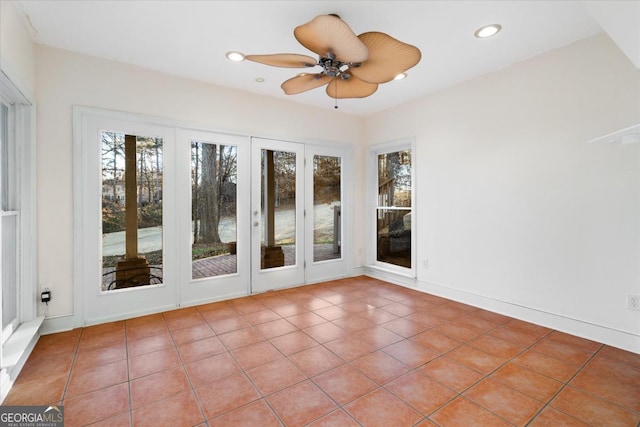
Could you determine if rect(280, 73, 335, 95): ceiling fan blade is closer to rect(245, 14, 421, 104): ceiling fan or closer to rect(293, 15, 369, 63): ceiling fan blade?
rect(245, 14, 421, 104): ceiling fan

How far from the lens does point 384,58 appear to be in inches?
83.5

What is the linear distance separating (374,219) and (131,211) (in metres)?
3.42

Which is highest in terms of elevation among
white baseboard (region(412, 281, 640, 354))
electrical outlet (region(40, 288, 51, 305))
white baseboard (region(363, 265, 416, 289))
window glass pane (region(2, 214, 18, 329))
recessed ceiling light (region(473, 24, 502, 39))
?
recessed ceiling light (region(473, 24, 502, 39))

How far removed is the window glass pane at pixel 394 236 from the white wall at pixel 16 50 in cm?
429

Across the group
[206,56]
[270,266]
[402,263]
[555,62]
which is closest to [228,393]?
[270,266]

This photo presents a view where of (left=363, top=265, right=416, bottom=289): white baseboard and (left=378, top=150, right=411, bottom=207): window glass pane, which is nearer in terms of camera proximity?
(left=363, top=265, right=416, bottom=289): white baseboard

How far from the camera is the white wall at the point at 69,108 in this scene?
2775 millimetres

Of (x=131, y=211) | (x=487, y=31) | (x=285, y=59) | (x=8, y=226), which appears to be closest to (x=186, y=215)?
(x=131, y=211)

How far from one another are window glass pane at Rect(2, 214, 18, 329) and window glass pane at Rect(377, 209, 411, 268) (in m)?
4.27

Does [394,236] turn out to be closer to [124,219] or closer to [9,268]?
[124,219]

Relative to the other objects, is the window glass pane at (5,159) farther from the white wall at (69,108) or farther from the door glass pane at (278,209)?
the door glass pane at (278,209)

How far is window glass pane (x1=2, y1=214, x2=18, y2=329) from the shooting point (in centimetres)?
234

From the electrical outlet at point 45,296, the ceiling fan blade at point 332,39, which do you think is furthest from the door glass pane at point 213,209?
the ceiling fan blade at point 332,39

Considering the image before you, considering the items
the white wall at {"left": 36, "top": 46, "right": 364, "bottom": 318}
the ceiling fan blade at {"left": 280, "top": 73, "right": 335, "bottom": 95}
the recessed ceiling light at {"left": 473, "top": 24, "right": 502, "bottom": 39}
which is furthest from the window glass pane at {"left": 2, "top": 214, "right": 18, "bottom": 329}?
the recessed ceiling light at {"left": 473, "top": 24, "right": 502, "bottom": 39}
